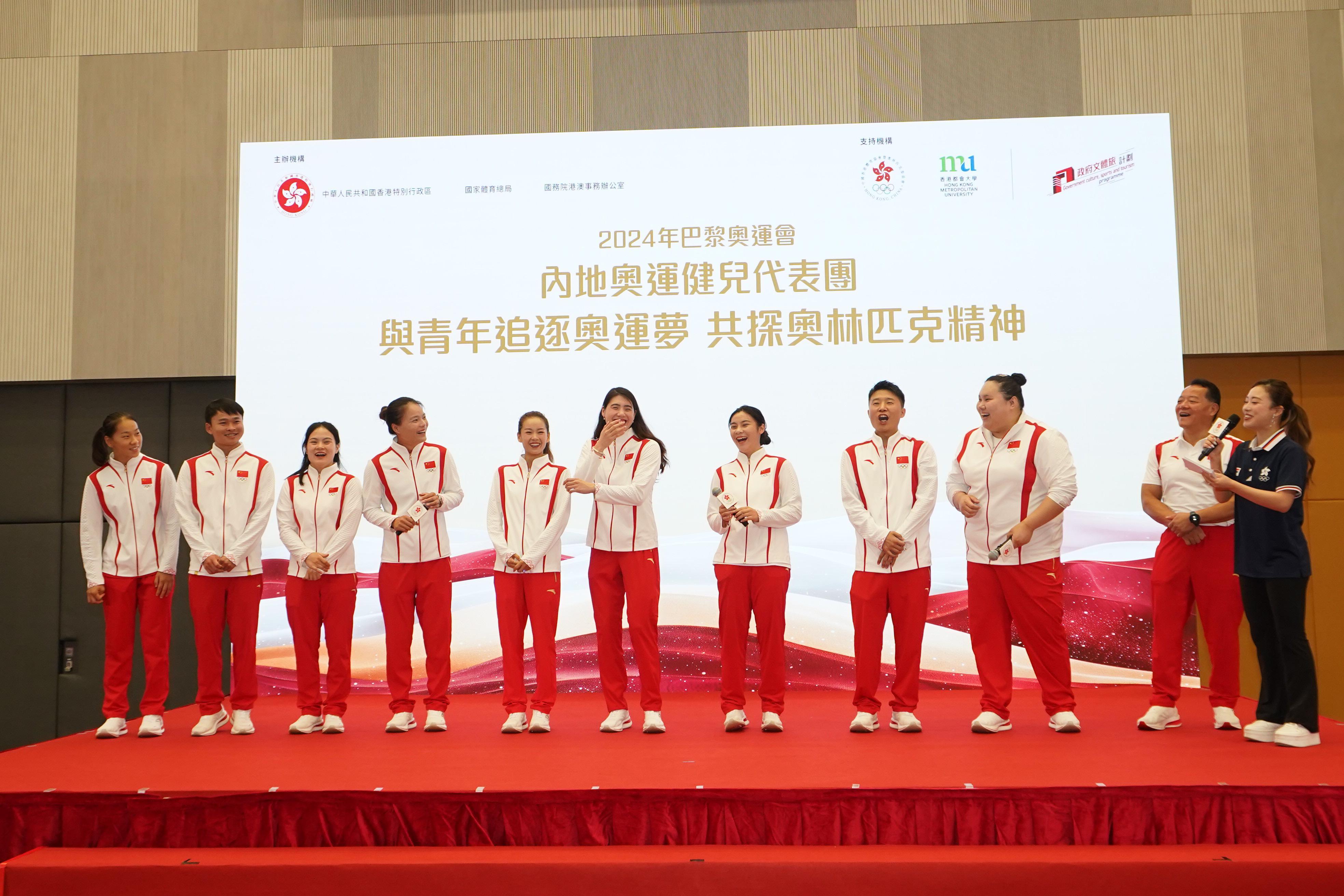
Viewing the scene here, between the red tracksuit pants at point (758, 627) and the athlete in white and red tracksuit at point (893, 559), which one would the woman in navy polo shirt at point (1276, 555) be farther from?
the red tracksuit pants at point (758, 627)

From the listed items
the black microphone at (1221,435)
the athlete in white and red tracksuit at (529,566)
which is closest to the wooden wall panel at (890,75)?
the black microphone at (1221,435)

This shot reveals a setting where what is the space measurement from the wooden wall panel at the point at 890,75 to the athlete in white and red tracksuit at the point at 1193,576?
8.25 ft

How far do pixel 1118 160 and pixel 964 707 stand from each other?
313 cm

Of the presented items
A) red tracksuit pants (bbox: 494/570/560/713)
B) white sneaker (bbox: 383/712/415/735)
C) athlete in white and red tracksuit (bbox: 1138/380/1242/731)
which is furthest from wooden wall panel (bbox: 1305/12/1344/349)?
white sneaker (bbox: 383/712/415/735)

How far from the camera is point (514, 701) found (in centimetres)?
407

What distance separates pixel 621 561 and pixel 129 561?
2.07 meters

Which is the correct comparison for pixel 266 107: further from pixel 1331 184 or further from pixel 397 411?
pixel 1331 184

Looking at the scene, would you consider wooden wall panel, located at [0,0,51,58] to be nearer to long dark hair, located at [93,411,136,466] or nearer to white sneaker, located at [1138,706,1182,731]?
long dark hair, located at [93,411,136,466]

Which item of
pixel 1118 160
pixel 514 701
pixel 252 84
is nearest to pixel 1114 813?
pixel 514 701

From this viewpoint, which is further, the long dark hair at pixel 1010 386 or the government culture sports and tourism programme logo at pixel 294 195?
the government culture sports and tourism programme logo at pixel 294 195

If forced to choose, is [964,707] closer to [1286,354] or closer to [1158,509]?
[1158,509]

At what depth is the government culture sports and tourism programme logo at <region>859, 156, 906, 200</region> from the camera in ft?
18.4

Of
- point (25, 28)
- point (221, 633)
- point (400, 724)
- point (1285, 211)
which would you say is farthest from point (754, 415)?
point (25, 28)

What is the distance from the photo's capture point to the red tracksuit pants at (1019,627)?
12.4 ft
